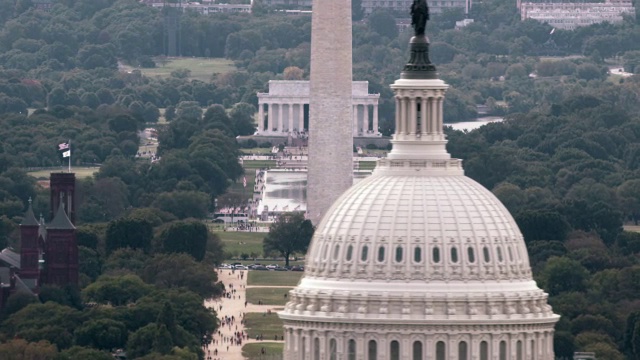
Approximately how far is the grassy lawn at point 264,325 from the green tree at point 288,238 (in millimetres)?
28186

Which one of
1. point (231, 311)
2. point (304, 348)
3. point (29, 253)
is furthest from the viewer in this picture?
point (29, 253)

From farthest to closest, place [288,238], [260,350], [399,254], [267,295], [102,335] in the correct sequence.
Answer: [288,238]
[267,295]
[260,350]
[102,335]
[399,254]

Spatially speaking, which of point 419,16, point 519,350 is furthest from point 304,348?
point 419,16

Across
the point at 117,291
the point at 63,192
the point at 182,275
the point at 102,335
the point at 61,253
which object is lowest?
the point at 182,275

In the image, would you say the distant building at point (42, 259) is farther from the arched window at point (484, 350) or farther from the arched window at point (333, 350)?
the arched window at point (484, 350)

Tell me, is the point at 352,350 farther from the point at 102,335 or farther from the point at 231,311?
the point at 231,311

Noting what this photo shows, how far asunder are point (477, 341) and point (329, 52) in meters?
125

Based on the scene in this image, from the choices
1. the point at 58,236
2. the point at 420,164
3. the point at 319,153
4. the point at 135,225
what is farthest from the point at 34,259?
the point at 420,164

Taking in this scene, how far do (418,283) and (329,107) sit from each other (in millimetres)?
128861

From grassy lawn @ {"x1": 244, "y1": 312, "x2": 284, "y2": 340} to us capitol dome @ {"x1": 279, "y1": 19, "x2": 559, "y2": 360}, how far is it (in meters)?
76.3

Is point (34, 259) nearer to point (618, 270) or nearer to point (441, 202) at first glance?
point (618, 270)

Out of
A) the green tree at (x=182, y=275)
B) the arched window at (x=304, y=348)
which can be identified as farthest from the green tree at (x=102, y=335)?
the arched window at (x=304, y=348)

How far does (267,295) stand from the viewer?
520ft

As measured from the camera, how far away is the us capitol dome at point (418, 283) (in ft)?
211
